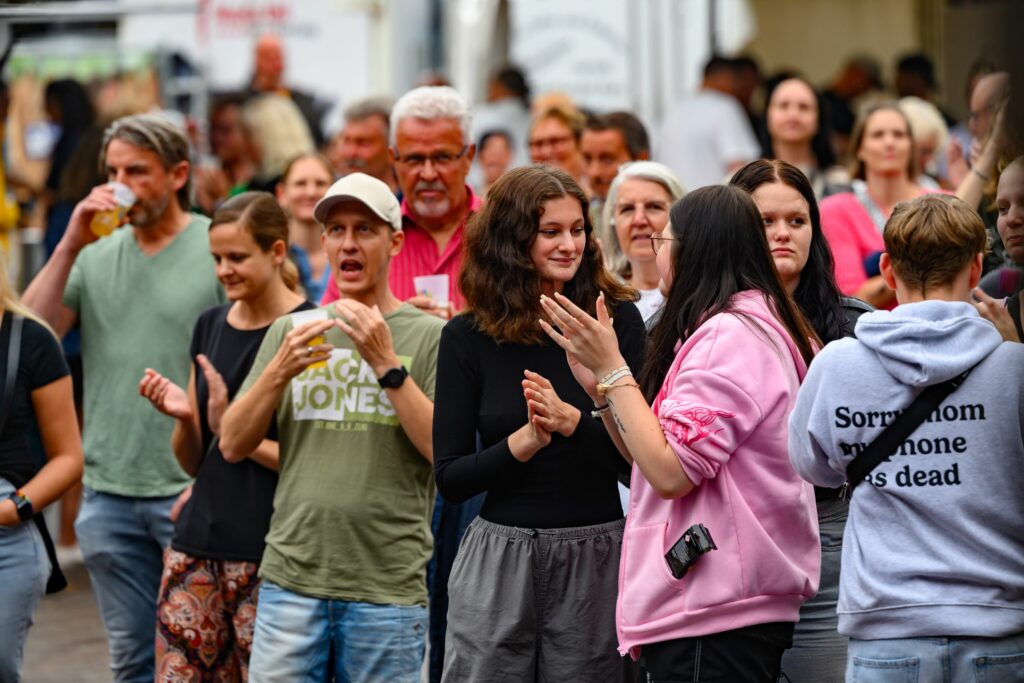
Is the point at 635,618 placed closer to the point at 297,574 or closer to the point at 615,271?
the point at 297,574

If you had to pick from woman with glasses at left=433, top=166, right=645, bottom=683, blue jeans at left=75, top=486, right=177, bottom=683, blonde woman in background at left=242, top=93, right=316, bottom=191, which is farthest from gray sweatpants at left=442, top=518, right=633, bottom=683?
blonde woman in background at left=242, top=93, right=316, bottom=191

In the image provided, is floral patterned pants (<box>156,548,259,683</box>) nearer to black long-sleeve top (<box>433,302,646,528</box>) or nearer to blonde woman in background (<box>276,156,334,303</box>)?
black long-sleeve top (<box>433,302,646,528</box>)

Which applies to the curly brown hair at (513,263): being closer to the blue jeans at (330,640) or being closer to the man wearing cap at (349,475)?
the man wearing cap at (349,475)

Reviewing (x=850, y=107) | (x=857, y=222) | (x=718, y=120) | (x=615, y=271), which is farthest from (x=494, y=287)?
(x=850, y=107)

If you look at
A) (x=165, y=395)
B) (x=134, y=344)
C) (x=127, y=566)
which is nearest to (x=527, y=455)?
(x=165, y=395)

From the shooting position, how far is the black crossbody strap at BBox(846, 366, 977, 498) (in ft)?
13.0

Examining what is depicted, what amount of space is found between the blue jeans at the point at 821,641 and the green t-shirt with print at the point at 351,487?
4.11 ft

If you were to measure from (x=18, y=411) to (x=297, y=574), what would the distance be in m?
1.25

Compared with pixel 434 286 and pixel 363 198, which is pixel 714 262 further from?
pixel 434 286

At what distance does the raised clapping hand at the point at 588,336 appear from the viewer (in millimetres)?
4191

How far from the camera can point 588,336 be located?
4.20 m

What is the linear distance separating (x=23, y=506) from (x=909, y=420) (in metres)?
3.10

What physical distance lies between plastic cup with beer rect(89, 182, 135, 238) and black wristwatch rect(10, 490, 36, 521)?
1303 millimetres

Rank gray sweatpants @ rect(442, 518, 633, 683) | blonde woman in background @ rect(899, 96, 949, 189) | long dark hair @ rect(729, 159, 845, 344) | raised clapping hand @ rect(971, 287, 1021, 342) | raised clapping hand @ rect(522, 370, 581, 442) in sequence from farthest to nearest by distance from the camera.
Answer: blonde woman in background @ rect(899, 96, 949, 189), long dark hair @ rect(729, 159, 845, 344), gray sweatpants @ rect(442, 518, 633, 683), raised clapping hand @ rect(522, 370, 581, 442), raised clapping hand @ rect(971, 287, 1021, 342)
